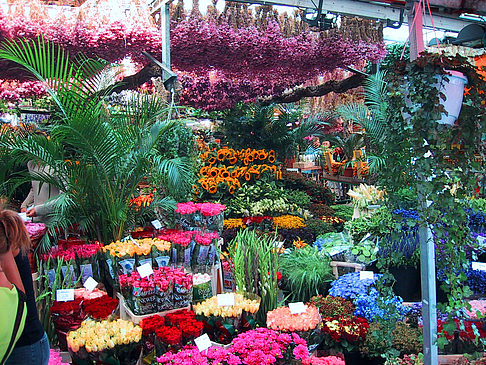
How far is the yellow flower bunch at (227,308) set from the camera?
269 cm

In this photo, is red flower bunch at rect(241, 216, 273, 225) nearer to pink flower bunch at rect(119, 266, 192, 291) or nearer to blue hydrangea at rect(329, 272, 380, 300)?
blue hydrangea at rect(329, 272, 380, 300)

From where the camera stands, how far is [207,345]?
2426 millimetres

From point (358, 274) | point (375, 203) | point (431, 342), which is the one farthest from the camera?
point (375, 203)

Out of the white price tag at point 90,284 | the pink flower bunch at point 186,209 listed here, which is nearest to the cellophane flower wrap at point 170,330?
the white price tag at point 90,284

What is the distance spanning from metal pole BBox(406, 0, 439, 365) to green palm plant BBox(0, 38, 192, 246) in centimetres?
228

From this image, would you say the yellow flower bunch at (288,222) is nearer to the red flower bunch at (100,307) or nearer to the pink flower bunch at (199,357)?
the red flower bunch at (100,307)

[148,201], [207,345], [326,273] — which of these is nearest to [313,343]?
[207,345]

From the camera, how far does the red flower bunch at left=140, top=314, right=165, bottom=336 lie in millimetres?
2490

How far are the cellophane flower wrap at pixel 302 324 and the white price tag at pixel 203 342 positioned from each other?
408 mm

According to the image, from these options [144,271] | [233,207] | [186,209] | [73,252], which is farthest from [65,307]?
[233,207]

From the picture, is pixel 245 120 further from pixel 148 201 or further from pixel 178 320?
pixel 178 320

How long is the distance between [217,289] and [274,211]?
83.7 inches

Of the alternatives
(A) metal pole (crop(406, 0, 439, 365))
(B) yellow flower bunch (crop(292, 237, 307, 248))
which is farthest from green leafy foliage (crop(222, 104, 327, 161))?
(A) metal pole (crop(406, 0, 439, 365))

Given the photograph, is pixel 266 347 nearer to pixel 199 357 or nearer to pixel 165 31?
pixel 199 357
